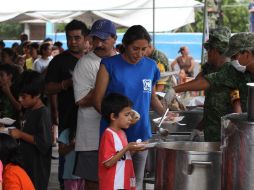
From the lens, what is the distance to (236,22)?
47.5 m

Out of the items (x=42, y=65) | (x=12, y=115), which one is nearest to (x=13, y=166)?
(x=12, y=115)

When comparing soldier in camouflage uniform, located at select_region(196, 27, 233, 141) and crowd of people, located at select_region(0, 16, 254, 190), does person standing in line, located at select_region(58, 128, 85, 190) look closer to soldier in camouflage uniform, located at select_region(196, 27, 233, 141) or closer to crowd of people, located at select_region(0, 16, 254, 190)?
crowd of people, located at select_region(0, 16, 254, 190)

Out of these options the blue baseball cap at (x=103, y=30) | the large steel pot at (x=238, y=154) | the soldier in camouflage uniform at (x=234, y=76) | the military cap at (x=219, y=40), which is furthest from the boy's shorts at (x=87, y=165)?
the large steel pot at (x=238, y=154)

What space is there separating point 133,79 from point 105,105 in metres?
0.34

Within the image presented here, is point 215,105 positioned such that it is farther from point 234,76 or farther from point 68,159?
point 68,159

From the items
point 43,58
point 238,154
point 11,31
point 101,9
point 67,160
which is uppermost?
point 11,31

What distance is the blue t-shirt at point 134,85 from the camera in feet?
16.6

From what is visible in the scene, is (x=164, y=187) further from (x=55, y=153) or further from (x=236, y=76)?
(x=55, y=153)

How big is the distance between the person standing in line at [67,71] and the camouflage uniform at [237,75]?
50.7 inches

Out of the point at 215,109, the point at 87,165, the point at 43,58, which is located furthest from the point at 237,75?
the point at 43,58

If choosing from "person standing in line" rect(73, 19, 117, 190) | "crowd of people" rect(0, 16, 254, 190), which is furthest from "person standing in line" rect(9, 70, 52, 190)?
"person standing in line" rect(73, 19, 117, 190)

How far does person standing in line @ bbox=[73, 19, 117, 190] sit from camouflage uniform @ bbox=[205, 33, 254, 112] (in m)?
0.85

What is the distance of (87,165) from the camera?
17.3 feet

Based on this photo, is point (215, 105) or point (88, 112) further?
point (215, 105)
